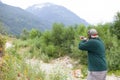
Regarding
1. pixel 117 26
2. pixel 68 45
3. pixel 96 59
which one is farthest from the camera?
pixel 68 45

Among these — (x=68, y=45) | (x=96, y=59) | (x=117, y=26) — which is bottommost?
(x=68, y=45)

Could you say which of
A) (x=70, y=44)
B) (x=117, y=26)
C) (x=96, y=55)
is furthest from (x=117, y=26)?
(x=96, y=55)

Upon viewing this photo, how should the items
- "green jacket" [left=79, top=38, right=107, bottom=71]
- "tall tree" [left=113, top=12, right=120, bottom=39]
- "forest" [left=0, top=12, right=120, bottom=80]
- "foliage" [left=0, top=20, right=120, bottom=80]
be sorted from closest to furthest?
"green jacket" [left=79, top=38, right=107, bottom=71]
"forest" [left=0, top=12, right=120, bottom=80]
"foliage" [left=0, top=20, right=120, bottom=80]
"tall tree" [left=113, top=12, right=120, bottom=39]

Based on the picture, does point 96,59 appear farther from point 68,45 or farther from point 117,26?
point 68,45

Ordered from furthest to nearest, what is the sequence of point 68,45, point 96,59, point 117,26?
point 68,45, point 117,26, point 96,59

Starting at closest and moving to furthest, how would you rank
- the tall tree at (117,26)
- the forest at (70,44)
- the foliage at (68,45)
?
the forest at (70,44)
the foliage at (68,45)
the tall tree at (117,26)

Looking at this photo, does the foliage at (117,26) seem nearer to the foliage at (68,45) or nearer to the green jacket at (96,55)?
the foliage at (68,45)

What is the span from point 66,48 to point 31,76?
12.5 m

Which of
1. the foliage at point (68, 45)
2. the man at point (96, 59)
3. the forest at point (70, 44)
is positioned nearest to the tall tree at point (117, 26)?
the forest at point (70, 44)

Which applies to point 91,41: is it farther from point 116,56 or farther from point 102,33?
point 102,33

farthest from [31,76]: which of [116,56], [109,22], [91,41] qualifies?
[109,22]

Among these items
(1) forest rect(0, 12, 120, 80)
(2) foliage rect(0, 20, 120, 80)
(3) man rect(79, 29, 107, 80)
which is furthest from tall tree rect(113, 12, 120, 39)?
(3) man rect(79, 29, 107, 80)

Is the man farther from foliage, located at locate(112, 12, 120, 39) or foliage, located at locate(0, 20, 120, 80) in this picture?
foliage, located at locate(112, 12, 120, 39)

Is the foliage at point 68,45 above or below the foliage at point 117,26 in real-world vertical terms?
below
